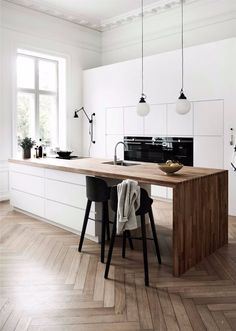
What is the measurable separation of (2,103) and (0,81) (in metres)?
0.37

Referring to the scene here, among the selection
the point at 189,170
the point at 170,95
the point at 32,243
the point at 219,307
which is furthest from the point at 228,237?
the point at 170,95

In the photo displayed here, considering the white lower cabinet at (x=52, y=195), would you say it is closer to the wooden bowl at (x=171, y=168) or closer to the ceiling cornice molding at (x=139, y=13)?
the wooden bowl at (x=171, y=168)

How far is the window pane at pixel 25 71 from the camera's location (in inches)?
248

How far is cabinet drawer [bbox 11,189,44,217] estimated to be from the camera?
452 centimetres

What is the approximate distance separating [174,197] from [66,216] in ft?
5.76

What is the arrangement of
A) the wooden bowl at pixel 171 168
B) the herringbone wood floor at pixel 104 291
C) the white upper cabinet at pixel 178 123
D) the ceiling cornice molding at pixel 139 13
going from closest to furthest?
the herringbone wood floor at pixel 104 291 → the wooden bowl at pixel 171 168 → the white upper cabinet at pixel 178 123 → the ceiling cornice molding at pixel 139 13

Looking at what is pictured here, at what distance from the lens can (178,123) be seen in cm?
536

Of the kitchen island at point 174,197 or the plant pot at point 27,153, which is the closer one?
the kitchen island at point 174,197

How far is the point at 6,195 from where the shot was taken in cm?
589

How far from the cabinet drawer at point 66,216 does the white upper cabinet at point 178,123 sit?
234cm

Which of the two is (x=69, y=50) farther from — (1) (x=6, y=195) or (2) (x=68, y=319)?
(2) (x=68, y=319)

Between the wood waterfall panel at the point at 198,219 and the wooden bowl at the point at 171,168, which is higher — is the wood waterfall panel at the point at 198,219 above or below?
below

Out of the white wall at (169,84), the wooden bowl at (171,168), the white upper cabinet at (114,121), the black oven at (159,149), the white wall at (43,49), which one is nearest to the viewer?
the wooden bowl at (171,168)

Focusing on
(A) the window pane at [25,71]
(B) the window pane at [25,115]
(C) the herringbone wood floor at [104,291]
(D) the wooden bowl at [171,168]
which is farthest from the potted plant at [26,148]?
(D) the wooden bowl at [171,168]
